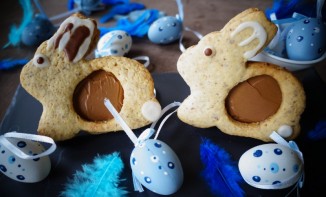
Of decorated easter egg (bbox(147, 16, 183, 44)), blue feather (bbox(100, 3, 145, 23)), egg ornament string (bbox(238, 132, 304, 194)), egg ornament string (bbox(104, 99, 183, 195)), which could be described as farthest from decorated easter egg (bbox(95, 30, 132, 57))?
egg ornament string (bbox(238, 132, 304, 194))

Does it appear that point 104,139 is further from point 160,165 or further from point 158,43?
point 158,43

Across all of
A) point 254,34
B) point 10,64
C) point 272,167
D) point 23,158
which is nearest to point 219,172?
point 272,167

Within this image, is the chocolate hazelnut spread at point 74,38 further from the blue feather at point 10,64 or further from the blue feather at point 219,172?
the blue feather at point 10,64

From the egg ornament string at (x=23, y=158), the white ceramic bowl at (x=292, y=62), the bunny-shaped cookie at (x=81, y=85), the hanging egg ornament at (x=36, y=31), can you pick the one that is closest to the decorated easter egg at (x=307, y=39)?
the white ceramic bowl at (x=292, y=62)

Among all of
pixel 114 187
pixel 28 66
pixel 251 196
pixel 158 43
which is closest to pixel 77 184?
pixel 114 187

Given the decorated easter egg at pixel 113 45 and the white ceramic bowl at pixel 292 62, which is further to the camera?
the decorated easter egg at pixel 113 45

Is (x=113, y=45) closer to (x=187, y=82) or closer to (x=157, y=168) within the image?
(x=187, y=82)
